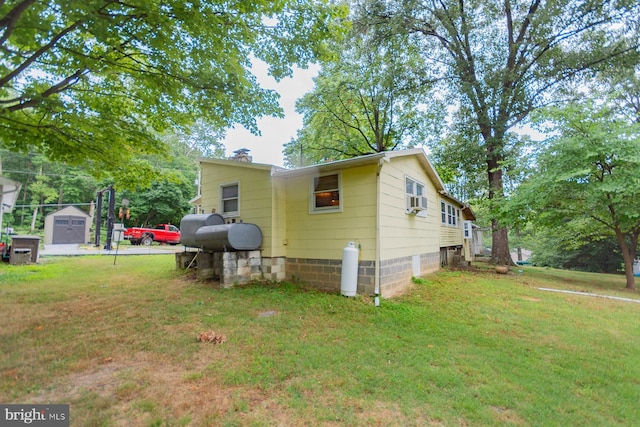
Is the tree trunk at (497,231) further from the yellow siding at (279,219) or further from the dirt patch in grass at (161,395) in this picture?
the dirt patch in grass at (161,395)

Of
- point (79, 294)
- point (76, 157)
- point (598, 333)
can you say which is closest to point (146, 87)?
point (76, 157)

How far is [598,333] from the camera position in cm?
441

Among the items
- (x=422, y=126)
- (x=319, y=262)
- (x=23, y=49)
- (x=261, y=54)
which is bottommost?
(x=319, y=262)

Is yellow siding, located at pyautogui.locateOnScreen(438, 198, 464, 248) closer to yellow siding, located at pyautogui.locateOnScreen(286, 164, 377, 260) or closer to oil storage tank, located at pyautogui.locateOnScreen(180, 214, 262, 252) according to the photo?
yellow siding, located at pyautogui.locateOnScreen(286, 164, 377, 260)

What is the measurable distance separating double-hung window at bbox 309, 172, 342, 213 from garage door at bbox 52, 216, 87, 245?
65.4ft

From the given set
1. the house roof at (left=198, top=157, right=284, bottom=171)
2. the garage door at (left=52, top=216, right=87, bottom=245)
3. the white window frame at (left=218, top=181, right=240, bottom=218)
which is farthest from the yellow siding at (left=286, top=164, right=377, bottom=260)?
the garage door at (left=52, top=216, right=87, bottom=245)

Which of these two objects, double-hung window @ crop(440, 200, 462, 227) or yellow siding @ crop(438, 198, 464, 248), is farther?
double-hung window @ crop(440, 200, 462, 227)

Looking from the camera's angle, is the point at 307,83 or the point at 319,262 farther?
the point at 307,83

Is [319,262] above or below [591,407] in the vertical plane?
above

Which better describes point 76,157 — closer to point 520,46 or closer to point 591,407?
point 591,407

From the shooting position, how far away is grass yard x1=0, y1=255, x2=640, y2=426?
7.68ft

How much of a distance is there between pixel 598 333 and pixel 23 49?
384 inches

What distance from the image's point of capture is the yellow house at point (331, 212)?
612cm

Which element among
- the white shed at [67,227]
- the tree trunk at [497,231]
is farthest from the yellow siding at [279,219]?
the white shed at [67,227]
